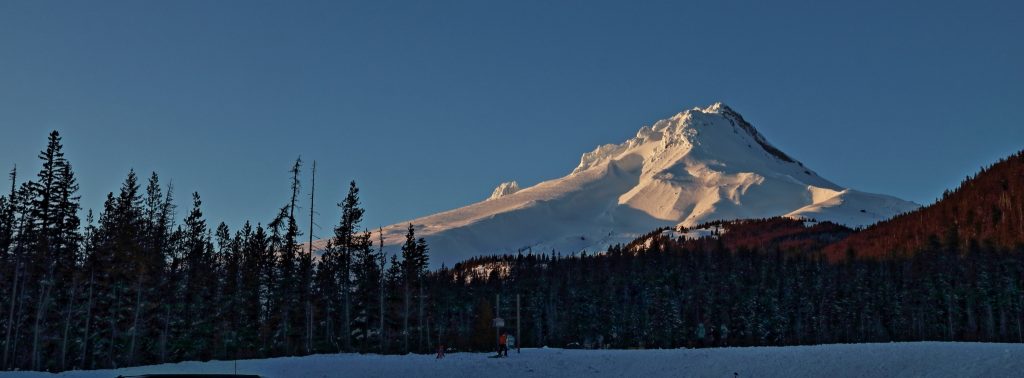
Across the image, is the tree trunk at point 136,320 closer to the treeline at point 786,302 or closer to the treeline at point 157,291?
the treeline at point 157,291

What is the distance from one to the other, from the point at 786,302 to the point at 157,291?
81844 millimetres

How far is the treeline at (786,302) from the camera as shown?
4341 inches

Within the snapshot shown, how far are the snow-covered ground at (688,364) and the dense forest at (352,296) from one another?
859 cm

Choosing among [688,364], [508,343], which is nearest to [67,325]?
[508,343]

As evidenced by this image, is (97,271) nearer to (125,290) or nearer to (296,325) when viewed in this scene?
(125,290)

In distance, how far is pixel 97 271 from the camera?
59938 mm

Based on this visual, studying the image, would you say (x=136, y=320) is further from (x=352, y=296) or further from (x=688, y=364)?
(x=688, y=364)

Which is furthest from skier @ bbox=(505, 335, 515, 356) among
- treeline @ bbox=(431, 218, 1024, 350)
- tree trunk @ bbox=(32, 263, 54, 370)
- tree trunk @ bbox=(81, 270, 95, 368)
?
treeline @ bbox=(431, 218, 1024, 350)

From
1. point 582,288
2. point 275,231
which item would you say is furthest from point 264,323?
point 582,288

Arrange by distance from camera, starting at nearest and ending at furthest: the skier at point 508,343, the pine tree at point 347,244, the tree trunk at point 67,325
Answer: the skier at point 508,343 < the tree trunk at point 67,325 < the pine tree at point 347,244

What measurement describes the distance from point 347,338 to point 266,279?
986 centimetres

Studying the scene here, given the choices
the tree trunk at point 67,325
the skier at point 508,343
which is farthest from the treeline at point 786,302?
the tree trunk at point 67,325

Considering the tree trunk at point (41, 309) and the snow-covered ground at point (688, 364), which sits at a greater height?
the tree trunk at point (41, 309)

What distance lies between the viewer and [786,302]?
394 ft
